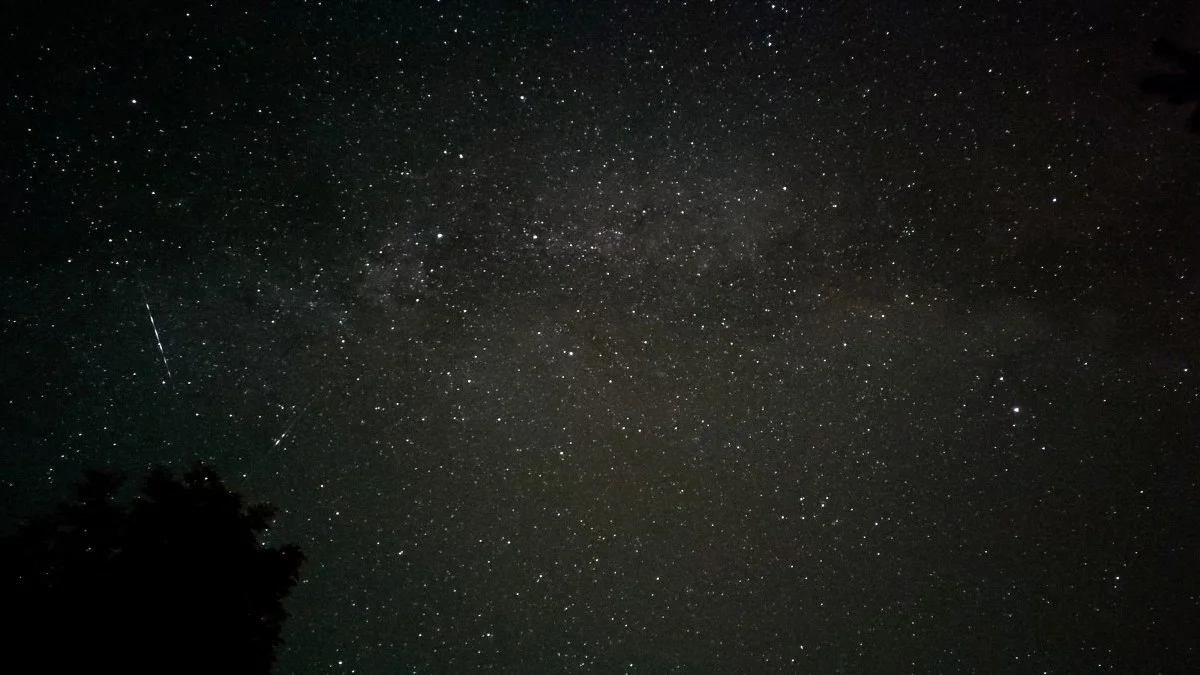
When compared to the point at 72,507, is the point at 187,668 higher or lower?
lower

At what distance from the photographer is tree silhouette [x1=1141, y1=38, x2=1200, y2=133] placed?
1.64 meters

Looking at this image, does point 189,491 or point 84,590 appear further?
point 189,491

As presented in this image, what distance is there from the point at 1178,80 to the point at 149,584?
8.94 metres

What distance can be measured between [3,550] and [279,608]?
2797 mm

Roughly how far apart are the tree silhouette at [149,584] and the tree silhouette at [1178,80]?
875cm

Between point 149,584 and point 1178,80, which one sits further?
point 149,584

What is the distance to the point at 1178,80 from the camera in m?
1.68

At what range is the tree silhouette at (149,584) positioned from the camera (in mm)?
7471

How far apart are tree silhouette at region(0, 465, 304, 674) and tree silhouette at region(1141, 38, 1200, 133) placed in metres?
8.75

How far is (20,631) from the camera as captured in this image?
7422 millimetres

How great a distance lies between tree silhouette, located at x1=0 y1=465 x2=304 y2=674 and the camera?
7471 mm

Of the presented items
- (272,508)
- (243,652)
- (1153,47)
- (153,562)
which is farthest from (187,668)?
(1153,47)

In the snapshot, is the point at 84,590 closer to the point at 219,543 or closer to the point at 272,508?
the point at 219,543

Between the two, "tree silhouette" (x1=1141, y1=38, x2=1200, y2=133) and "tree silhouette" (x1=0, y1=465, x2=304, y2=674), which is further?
Answer: "tree silhouette" (x1=0, y1=465, x2=304, y2=674)
